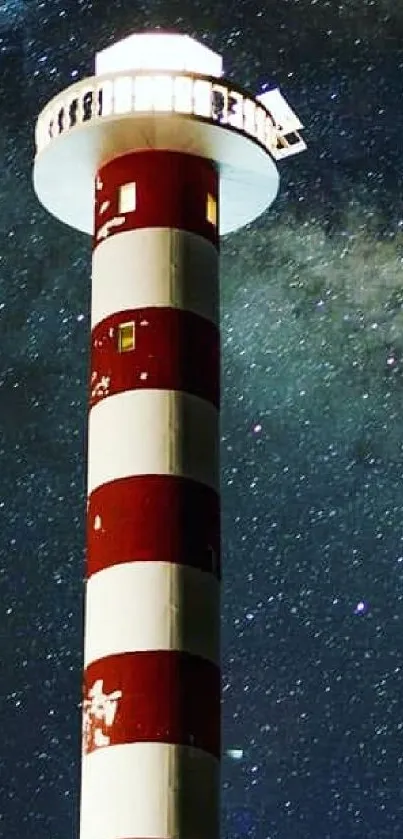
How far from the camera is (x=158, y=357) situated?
55.6 feet

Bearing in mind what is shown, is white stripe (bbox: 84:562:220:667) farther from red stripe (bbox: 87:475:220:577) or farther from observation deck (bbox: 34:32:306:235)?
observation deck (bbox: 34:32:306:235)

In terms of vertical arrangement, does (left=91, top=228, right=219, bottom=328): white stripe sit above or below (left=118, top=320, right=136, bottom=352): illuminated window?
above

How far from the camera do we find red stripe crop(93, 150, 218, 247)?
17.4 meters

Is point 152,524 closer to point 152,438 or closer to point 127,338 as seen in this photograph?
point 152,438

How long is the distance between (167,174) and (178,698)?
5038 mm

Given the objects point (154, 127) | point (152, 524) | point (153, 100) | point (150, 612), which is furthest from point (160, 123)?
point (150, 612)

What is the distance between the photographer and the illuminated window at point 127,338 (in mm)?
17078

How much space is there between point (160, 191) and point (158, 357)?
1.68 metres

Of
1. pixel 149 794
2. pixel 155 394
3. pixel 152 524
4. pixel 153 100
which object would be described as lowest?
pixel 149 794

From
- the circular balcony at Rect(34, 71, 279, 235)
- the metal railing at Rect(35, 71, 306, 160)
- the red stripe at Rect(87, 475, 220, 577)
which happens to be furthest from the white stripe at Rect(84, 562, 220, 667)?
the metal railing at Rect(35, 71, 306, 160)

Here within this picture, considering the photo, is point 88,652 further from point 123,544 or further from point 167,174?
point 167,174

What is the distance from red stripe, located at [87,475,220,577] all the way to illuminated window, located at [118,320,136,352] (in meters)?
1.28

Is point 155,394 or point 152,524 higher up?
point 155,394

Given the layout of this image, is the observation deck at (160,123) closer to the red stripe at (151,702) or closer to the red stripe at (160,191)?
the red stripe at (160,191)
